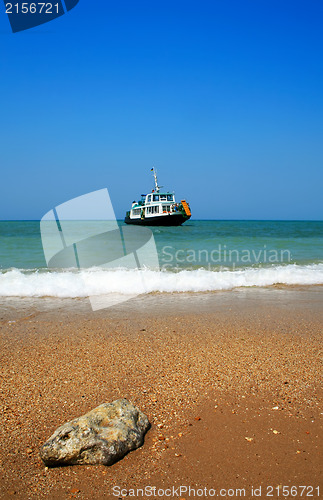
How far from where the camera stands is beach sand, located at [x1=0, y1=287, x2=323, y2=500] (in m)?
2.08

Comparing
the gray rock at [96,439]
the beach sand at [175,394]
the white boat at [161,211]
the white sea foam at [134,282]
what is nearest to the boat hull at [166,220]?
the white boat at [161,211]

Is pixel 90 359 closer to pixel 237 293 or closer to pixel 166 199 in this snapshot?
pixel 237 293

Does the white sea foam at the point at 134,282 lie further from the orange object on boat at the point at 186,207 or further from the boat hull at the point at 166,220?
the orange object on boat at the point at 186,207

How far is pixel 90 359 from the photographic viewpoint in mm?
3752

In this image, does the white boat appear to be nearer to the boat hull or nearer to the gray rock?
the boat hull

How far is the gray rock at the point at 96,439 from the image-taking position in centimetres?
211

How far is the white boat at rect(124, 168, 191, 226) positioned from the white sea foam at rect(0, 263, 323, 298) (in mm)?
36320

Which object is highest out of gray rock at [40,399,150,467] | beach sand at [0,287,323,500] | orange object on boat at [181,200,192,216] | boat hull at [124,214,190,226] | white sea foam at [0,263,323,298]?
gray rock at [40,399,150,467]

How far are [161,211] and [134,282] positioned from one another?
38.7 m

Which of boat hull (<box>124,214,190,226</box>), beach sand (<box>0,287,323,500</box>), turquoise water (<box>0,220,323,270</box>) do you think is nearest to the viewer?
beach sand (<box>0,287,323,500</box>)

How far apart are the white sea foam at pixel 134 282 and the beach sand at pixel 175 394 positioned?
165 cm

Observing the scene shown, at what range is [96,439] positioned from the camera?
215 centimetres

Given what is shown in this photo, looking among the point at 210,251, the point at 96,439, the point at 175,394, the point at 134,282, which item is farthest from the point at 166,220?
the point at 96,439

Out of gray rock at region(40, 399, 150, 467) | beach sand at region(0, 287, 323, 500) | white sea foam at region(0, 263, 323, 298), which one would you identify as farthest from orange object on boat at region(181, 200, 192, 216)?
gray rock at region(40, 399, 150, 467)
